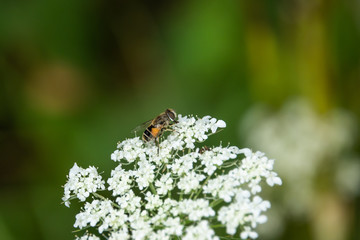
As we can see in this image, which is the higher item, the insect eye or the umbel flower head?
the insect eye

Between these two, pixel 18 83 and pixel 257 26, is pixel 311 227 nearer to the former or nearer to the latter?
pixel 257 26

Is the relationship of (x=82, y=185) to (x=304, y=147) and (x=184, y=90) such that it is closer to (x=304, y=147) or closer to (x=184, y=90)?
(x=304, y=147)

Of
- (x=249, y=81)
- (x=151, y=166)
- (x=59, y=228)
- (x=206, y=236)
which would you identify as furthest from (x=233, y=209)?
(x=249, y=81)

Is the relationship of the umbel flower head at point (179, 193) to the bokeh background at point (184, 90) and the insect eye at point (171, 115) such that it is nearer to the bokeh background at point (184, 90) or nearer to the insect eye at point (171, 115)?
the insect eye at point (171, 115)

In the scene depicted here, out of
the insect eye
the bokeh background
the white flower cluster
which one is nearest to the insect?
the insect eye

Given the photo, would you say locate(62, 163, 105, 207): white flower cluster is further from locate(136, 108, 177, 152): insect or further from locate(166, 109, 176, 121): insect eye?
locate(166, 109, 176, 121): insect eye
